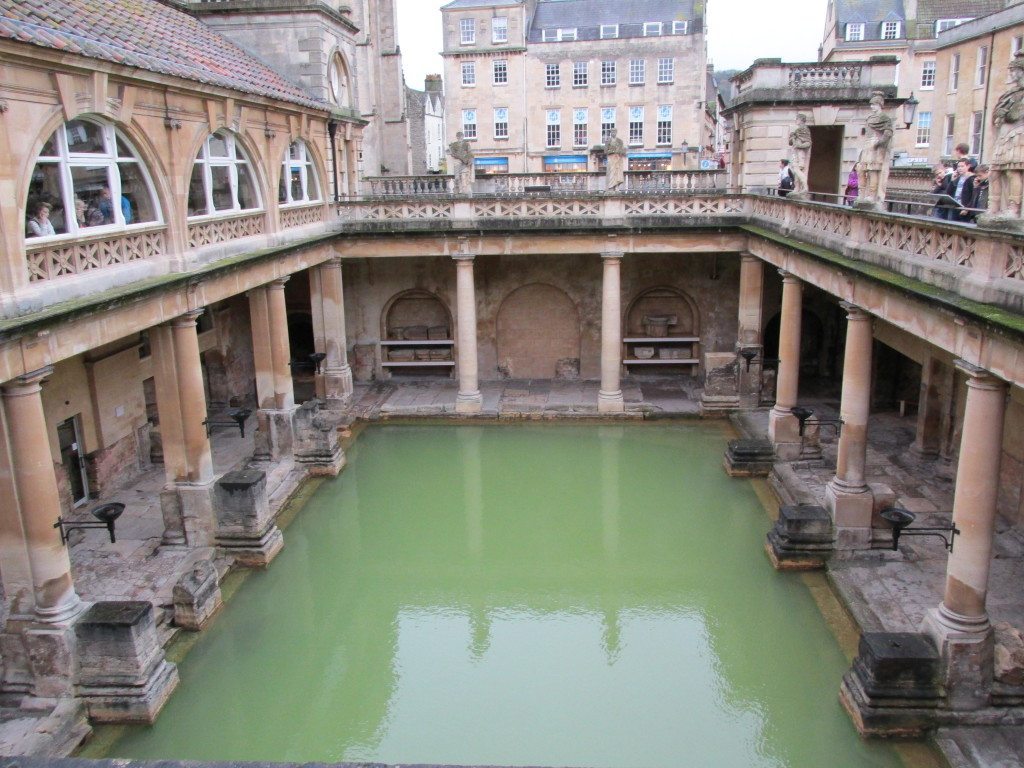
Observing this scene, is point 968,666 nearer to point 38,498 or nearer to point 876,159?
point 876,159

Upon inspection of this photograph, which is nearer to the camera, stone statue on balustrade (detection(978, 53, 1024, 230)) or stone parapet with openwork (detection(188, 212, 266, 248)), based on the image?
stone statue on balustrade (detection(978, 53, 1024, 230))

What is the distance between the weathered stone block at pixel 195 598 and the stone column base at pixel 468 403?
10494 millimetres

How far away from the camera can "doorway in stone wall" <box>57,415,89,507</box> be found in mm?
15766

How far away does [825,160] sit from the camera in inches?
891

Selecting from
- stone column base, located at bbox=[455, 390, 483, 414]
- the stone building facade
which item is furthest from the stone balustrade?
stone column base, located at bbox=[455, 390, 483, 414]

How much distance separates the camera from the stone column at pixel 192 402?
13984 mm

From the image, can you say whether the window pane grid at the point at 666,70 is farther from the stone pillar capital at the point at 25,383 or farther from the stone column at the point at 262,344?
the stone pillar capital at the point at 25,383

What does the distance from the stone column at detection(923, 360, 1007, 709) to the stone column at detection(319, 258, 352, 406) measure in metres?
16.4

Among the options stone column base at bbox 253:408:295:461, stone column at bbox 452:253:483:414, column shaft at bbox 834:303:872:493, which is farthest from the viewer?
stone column at bbox 452:253:483:414

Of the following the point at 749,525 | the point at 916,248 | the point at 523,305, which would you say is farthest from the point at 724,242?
the point at 916,248

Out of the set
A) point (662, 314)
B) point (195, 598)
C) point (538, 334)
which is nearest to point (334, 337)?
point (538, 334)

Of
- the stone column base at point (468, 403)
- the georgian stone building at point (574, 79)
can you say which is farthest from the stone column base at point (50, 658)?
the georgian stone building at point (574, 79)

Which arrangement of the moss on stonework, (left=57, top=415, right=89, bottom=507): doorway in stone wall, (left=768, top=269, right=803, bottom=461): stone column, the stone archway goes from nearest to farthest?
the moss on stonework → (left=57, top=415, right=89, bottom=507): doorway in stone wall → (left=768, top=269, right=803, bottom=461): stone column → the stone archway

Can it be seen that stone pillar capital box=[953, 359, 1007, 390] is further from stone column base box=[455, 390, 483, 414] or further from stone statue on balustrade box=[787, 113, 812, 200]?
stone column base box=[455, 390, 483, 414]
